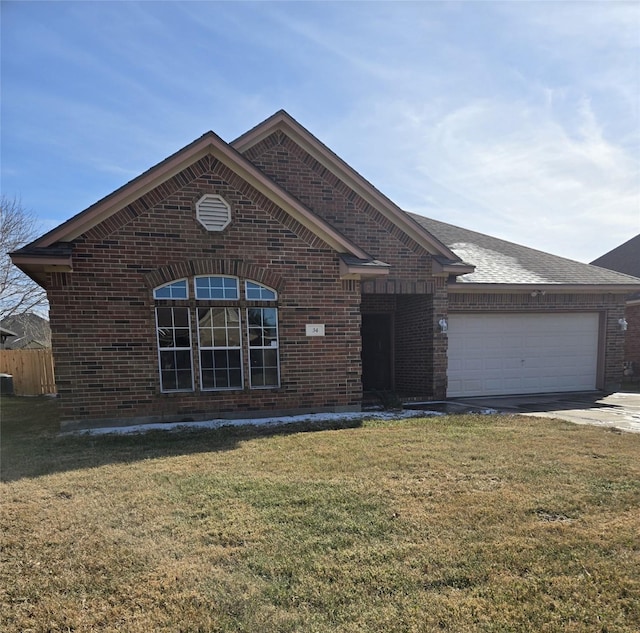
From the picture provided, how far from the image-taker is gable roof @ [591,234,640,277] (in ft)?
64.7

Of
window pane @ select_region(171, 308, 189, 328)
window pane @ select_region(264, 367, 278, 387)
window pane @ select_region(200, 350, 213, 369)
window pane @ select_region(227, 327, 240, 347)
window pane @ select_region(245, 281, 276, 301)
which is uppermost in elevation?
window pane @ select_region(245, 281, 276, 301)

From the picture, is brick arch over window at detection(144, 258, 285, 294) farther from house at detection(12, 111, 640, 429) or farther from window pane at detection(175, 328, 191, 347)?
window pane at detection(175, 328, 191, 347)

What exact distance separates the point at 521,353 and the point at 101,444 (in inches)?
426

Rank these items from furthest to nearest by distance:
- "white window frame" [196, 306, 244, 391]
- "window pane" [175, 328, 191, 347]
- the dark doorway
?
1. the dark doorway
2. "white window frame" [196, 306, 244, 391]
3. "window pane" [175, 328, 191, 347]

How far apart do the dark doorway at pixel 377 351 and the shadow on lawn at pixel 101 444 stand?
14.9 ft

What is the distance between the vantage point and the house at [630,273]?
53.3ft

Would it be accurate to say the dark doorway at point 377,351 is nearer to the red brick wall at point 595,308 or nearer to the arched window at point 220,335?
the red brick wall at point 595,308

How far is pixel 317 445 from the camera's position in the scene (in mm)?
6562

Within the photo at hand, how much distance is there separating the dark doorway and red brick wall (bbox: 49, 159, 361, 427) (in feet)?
11.7

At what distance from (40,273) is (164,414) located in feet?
11.7

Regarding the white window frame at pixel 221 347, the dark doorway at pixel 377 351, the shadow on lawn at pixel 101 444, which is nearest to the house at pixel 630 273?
the dark doorway at pixel 377 351

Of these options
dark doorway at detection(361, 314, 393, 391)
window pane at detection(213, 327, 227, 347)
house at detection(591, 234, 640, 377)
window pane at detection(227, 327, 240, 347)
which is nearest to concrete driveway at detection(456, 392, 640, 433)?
dark doorway at detection(361, 314, 393, 391)

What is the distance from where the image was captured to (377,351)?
42.5ft

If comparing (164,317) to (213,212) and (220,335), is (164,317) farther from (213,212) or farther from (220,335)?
(213,212)
